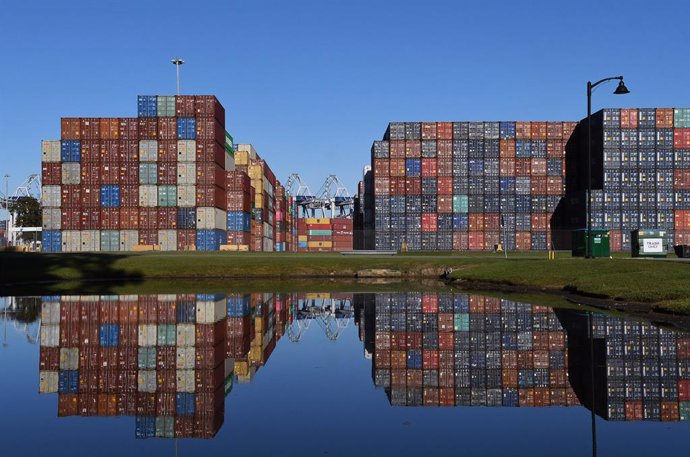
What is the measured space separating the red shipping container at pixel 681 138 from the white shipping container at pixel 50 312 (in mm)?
67849

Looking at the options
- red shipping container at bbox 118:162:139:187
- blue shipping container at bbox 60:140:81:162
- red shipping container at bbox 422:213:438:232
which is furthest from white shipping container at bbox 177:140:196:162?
red shipping container at bbox 422:213:438:232

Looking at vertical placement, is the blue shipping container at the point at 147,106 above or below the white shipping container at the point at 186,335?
above

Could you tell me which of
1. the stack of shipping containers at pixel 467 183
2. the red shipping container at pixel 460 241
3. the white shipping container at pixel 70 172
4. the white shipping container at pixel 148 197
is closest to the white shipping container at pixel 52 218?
the white shipping container at pixel 70 172

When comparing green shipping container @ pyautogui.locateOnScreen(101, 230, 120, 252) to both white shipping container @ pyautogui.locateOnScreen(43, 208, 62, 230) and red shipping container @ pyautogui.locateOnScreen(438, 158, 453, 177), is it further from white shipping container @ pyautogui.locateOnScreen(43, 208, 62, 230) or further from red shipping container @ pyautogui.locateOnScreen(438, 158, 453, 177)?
red shipping container @ pyautogui.locateOnScreen(438, 158, 453, 177)

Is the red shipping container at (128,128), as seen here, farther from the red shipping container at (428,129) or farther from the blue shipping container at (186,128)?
the red shipping container at (428,129)

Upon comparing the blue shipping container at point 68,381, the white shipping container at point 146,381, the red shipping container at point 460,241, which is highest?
the red shipping container at point 460,241

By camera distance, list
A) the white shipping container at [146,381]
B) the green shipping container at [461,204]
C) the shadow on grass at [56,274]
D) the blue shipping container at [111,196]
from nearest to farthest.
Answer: the white shipping container at [146,381] < the shadow on grass at [56,274] < the blue shipping container at [111,196] < the green shipping container at [461,204]

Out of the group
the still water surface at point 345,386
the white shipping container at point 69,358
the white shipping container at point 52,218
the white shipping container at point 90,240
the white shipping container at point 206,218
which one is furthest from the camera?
the white shipping container at point 52,218

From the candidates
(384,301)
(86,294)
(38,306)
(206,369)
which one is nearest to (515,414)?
(206,369)

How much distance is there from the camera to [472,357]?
34.9 ft

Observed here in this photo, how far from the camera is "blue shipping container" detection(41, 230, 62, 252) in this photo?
74750 millimetres

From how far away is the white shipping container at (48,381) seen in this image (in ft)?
27.2

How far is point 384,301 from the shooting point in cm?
2130

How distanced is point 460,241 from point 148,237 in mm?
33786
